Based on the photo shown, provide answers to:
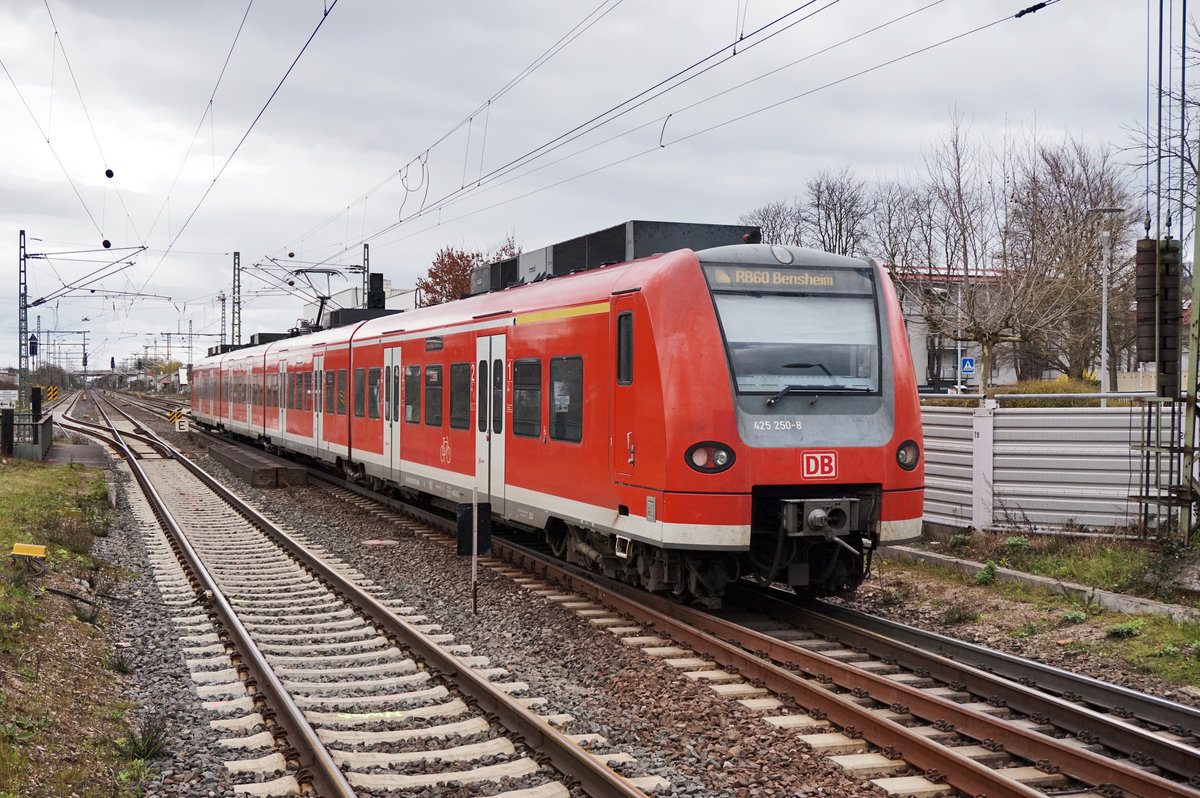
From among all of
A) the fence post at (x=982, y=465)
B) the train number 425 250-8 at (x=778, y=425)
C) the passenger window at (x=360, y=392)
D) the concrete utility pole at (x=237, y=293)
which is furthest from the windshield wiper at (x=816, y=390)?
the concrete utility pole at (x=237, y=293)

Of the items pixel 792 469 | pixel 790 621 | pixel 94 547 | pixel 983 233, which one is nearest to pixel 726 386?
pixel 792 469

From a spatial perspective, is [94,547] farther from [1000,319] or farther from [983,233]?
[983,233]

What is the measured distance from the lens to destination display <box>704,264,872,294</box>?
366 inches

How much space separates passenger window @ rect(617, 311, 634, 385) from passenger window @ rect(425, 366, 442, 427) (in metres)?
5.93

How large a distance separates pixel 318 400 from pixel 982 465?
15139 mm

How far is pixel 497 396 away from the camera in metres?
12.9

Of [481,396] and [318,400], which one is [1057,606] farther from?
[318,400]

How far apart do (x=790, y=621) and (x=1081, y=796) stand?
416 cm

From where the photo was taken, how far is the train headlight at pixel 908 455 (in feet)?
30.8

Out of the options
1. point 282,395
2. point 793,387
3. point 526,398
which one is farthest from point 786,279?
point 282,395

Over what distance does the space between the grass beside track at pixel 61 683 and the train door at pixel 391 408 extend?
16.1 feet

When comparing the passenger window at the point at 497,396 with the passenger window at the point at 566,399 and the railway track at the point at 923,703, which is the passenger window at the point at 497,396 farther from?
the railway track at the point at 923,703

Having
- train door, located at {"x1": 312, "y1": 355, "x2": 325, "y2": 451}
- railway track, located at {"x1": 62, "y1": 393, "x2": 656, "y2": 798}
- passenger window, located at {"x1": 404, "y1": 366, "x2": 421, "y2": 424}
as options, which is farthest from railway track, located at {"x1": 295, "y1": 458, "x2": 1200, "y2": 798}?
train door, located at {"x1": 312, "y1": 355, "x2": 325, "y2": 451}

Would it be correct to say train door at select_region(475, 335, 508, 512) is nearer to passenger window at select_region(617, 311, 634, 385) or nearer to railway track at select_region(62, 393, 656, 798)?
railway track at select_region(62, 393, 656, 798)
